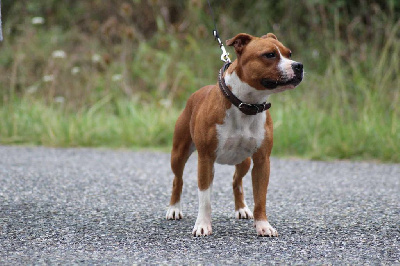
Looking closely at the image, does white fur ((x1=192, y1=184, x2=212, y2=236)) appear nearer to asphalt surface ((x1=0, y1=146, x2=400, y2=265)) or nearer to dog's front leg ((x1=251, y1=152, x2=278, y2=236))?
asphalt surface ((x1=0, y1=146, x2=400, y2=265))

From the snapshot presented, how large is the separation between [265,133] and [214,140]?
315mm

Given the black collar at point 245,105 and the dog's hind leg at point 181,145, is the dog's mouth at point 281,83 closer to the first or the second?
the black collar at point 245,105

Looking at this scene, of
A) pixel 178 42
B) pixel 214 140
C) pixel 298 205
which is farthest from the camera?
pixel 178 42

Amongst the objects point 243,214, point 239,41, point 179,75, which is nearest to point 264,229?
point 243,214

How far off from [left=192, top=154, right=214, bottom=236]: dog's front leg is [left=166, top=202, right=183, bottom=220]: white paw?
0.49 meters

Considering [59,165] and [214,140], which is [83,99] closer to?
[59,165]

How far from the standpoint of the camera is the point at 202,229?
3.46 metres

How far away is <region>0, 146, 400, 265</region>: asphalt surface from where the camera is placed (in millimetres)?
3037

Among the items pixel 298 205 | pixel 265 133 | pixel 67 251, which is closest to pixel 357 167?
pixel 298 205

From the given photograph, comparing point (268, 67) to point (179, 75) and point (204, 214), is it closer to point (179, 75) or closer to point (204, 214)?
point (204, 214)

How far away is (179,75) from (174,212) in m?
5.83

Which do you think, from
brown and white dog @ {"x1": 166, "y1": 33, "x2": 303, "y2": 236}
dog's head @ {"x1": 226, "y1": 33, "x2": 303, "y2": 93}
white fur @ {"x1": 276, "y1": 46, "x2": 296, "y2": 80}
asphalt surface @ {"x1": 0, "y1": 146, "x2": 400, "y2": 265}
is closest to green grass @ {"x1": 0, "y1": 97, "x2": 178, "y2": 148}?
asphalt surface @ {"x1": 0, "y1": 146, "x2": 400, "y2": 265}

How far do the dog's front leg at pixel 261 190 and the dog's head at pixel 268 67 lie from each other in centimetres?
46

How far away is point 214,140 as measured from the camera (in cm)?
337
